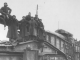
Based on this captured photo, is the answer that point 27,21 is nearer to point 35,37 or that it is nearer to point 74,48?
point 35,37

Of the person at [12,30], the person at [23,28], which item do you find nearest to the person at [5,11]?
the person at [12,30]

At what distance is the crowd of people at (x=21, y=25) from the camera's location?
59.7ft

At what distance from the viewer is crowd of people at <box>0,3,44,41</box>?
18.2 metres

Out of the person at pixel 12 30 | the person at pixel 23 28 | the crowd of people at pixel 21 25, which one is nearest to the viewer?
the crowd of people at pixel 21 25

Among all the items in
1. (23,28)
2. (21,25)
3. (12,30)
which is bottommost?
(12,30)

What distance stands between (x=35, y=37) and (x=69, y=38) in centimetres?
1255

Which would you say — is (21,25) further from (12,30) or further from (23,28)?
(12,30)

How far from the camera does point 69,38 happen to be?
32438mm

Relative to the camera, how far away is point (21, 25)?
794 inches

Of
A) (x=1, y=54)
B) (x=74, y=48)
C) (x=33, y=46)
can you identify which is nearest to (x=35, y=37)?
(x=33, y=46)

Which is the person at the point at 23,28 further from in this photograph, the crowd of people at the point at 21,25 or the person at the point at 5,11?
the person at the point at 5,11

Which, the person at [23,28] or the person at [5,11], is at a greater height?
the person at [5,11]

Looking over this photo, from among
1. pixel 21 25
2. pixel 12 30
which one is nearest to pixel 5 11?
pixel 12 30

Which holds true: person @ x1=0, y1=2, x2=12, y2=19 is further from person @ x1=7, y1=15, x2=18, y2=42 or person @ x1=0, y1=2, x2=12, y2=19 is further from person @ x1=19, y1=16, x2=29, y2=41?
person @ x1=19, y1=16, x2=29, y2=41
